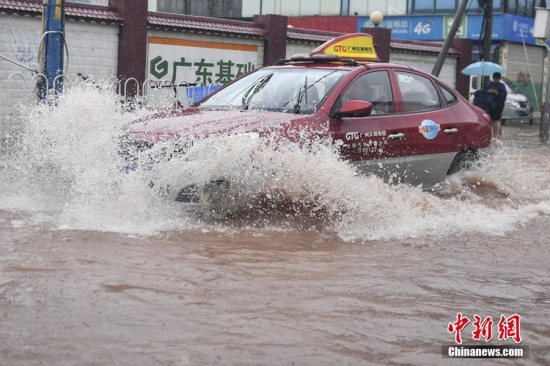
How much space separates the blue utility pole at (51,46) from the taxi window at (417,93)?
3879 millimetres

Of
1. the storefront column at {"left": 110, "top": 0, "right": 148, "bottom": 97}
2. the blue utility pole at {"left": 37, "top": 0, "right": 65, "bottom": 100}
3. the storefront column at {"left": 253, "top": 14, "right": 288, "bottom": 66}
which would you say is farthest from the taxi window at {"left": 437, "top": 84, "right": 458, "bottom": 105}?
the storefront column at {"left": 253, "top": 14, "right": 288, "bottom": 66}

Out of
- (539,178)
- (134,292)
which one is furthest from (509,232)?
(539,178)

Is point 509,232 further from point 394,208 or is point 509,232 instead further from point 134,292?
point 134,292

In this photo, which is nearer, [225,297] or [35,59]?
[225,297]

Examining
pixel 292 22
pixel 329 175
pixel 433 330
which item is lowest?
pixel 433 330

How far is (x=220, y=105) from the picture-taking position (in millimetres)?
8961

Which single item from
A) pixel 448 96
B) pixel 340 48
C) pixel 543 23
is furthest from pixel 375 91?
pixel 543 23

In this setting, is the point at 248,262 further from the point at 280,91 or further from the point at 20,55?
the point at 20,55

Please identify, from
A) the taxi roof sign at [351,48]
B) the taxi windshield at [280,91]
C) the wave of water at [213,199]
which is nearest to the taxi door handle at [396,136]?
the wave of water at [213,199]

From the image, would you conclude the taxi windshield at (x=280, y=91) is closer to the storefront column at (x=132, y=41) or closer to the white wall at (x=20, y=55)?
the white wall at (x=20, y=55)

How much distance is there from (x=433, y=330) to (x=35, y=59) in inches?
405

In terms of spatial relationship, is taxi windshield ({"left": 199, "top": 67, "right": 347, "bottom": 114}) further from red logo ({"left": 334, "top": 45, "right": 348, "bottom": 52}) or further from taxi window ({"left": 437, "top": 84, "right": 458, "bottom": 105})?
red logo ({"left": 334, "top": 45, "right": 348, "bottom": 52})

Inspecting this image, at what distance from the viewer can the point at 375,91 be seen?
9.20m

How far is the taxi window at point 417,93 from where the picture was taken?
955 centimetres
